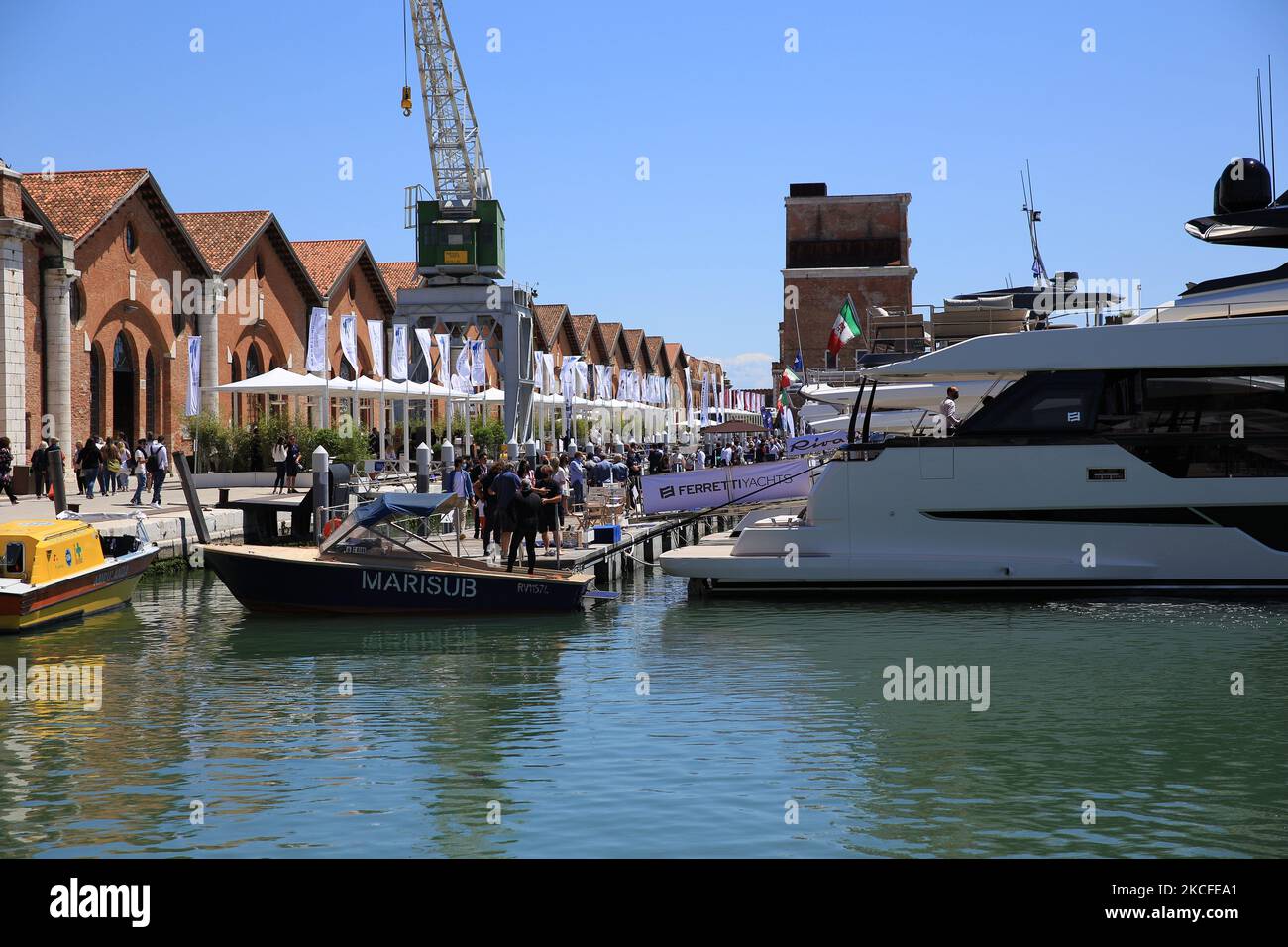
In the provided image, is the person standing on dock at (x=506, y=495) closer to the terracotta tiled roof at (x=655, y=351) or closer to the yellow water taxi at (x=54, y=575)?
the yellow water taxi at (x=54, y=575)

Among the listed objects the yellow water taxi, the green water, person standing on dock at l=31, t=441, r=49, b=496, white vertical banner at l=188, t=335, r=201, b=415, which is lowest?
the green water

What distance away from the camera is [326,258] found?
61.6m

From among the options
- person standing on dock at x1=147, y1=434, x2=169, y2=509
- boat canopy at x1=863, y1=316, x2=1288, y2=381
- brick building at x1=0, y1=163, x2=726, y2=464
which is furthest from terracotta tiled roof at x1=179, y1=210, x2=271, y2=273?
boat canopy at x1=863, y1=316, x2=1288, y2=381

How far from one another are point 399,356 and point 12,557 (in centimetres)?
Result: 2209

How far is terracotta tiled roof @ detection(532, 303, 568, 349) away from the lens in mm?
79688

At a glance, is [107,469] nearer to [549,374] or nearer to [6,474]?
[6,474]

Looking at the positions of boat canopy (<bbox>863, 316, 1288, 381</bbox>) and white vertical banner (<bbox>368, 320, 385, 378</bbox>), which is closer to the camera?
boat canopy (<bbox>863, 316, 1288, 381</bbox>)

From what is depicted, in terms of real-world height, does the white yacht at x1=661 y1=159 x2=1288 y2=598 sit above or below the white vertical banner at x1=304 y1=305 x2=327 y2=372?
below

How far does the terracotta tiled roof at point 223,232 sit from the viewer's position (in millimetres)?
51281

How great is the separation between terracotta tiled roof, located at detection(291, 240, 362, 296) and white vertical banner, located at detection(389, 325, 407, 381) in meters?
19.4

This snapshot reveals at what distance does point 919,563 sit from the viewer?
18875mm

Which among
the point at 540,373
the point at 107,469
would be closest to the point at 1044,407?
the point at 107,469

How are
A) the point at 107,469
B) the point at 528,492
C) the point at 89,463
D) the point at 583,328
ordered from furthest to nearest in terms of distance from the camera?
the point at 583,328, the point at 107,469, the point at 89,463, the point at 528,492

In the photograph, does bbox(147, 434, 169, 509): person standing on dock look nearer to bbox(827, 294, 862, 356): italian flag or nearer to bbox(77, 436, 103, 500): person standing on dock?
bbox(77, 436, 103, 500): person standing on dock
